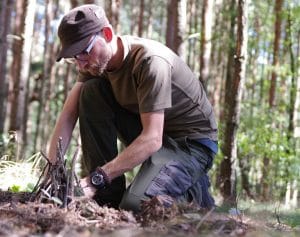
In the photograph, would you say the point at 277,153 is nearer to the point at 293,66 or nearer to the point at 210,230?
the point at 293,66

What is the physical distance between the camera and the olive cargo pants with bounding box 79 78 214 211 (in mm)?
3584

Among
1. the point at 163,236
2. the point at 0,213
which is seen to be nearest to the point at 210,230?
the point at 163,236

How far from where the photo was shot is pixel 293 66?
506 inches

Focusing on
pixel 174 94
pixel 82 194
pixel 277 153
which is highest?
pixel 174 94

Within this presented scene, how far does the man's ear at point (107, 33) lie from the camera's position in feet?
10.9

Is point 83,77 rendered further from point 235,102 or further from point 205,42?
point 205,42

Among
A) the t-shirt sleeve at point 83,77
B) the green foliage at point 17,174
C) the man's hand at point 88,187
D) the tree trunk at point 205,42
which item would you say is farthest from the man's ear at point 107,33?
the tree trunk at point 205,42

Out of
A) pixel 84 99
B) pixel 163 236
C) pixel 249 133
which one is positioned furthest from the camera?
pixel 249 133

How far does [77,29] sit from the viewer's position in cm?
317

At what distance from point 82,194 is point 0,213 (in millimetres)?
537

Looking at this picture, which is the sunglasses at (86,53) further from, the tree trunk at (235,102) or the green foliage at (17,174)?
the tree trunk at (235,102)

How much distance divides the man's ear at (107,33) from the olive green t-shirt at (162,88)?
0.63 ft

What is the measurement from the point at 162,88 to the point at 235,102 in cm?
378

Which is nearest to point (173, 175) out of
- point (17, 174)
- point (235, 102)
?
point (17, 174)
